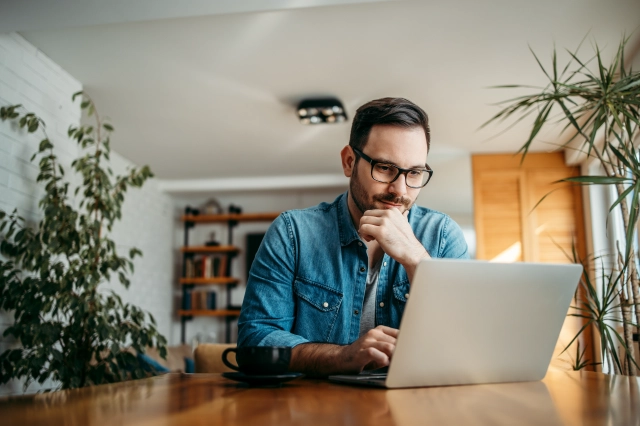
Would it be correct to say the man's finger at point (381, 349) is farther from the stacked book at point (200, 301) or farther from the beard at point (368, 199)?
the stacked book at point (200, 301)

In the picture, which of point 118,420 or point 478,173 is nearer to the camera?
point 118,420

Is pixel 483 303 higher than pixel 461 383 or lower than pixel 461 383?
higher

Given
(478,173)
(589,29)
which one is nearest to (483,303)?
(589,29)

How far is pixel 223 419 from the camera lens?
2.13ft

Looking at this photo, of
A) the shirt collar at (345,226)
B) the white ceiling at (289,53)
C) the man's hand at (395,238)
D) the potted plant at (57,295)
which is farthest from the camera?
the white ceiling at (289,53)

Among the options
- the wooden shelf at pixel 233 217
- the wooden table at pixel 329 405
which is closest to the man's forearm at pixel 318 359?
the wooden table at pixel 329 405

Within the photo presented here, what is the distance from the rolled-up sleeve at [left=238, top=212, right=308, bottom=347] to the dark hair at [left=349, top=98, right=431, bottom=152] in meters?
0.29

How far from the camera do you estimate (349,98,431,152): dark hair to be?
4.74 feet

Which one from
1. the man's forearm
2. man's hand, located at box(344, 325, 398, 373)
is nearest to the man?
the man's forearm

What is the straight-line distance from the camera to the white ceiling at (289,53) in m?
3.03

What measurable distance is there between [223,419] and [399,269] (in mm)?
868

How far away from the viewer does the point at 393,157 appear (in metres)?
1.43

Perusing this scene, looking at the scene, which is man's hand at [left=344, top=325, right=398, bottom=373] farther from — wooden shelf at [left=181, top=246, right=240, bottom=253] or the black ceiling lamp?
wooden shelf at [left=181, top=246, right=240, bottom=253]

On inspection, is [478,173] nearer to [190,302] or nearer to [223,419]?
[190,302]
